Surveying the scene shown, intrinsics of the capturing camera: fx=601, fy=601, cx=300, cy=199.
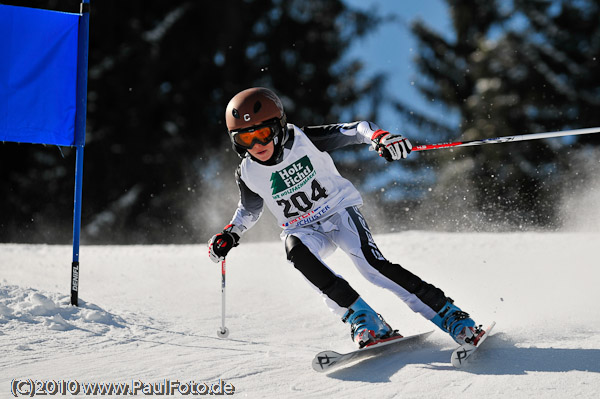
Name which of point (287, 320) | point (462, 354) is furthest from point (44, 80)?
point (462, 354)

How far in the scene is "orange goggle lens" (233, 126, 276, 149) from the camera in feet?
10.6

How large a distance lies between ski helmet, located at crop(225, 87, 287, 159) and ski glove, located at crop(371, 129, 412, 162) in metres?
0.53

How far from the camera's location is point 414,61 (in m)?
17.1

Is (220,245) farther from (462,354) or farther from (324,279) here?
(462,354)

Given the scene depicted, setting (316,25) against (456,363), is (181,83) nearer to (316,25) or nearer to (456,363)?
(316,25)

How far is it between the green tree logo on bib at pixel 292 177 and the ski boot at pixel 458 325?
3.37 ft

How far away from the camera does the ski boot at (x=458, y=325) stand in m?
3.02

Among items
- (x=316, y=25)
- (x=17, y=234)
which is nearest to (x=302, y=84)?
(x=316, y=25)

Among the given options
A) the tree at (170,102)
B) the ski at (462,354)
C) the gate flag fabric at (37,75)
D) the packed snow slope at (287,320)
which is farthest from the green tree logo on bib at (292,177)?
the tree at (170,102)

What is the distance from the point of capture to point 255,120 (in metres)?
3.22

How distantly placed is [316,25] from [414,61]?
301 cm

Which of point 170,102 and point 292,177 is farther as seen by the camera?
point 170,102

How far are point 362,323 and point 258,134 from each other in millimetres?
1137

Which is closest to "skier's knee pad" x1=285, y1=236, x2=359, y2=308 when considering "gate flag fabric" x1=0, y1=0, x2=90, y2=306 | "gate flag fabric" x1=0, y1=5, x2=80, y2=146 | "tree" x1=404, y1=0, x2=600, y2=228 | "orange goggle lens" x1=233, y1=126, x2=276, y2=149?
"orange goggle lens" x1=233, y1=126, x2=276, y2=149
